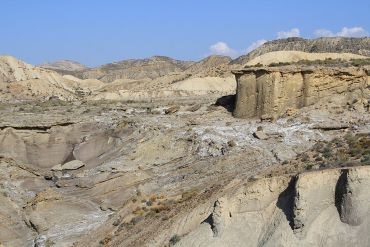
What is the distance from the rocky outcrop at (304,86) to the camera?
24.9m

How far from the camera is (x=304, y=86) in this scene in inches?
1005

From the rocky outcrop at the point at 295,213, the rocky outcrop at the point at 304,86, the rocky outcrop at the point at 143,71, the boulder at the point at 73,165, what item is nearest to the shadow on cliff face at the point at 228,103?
the rocky outcrop at the point at 304,86

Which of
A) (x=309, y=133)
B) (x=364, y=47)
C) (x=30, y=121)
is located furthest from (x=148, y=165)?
(x=364, y=47)

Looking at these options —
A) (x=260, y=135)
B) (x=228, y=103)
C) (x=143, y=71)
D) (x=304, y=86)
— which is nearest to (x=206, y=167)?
(x=260, y=135)

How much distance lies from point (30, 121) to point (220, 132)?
11051mm

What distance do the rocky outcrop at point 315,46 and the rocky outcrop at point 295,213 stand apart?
198ft

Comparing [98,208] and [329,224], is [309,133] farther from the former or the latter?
[329,224]

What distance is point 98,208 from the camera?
75.0 feet

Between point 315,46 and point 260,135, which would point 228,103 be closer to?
point 260,135

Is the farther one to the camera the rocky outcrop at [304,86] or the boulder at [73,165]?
the boulder at [73,165]

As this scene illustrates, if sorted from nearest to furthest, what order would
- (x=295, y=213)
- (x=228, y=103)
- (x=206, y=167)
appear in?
(x=295, y=213) → (x=206, y=167) → (x=228, y=103)

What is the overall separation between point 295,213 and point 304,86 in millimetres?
13059

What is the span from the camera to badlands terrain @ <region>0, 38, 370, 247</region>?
44.3 feet

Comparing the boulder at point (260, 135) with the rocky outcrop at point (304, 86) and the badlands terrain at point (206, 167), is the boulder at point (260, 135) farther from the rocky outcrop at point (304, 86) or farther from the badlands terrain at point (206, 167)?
the rocky outcrop at point (304, 86)
